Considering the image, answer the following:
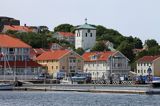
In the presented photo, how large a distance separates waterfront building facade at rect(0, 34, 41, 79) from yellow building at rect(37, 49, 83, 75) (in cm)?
1173

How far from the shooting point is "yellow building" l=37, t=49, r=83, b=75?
490 ft

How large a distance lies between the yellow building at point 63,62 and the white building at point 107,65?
507 cm

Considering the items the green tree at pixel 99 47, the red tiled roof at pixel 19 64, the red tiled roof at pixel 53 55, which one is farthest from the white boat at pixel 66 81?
the green tree at pixel 99 47

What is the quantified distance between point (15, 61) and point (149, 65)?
4271 centimetres

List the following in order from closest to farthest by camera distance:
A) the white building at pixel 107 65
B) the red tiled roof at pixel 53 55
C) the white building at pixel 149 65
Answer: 1. the red tiled roof at pixel 53 55
2. the white building at pixel 107 65
3. the white building at pixel 149 65

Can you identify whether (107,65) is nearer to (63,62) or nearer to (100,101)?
(63,62)

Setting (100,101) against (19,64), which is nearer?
(100,101)

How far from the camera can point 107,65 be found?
502ft

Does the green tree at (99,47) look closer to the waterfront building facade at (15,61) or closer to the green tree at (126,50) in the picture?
the green tree at (126,50)

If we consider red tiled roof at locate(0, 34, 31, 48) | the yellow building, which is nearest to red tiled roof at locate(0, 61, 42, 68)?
red tiled roof at locate(0, 34, 31, 48)

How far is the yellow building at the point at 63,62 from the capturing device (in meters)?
149

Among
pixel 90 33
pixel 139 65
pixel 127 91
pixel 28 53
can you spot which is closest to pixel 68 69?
pixel 28 53

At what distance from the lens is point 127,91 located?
8494cm

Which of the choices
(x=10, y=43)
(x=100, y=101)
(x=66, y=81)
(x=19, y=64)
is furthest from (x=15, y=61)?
(x=100, y=101)
